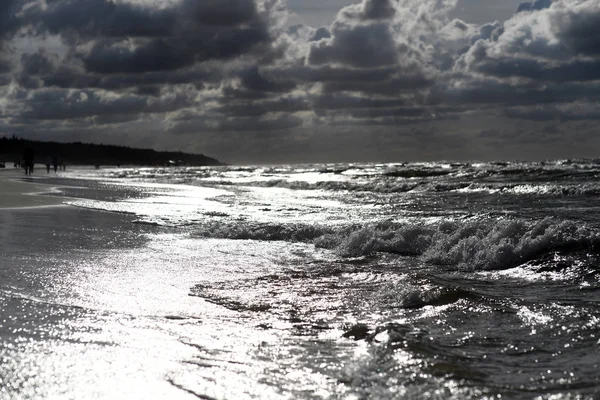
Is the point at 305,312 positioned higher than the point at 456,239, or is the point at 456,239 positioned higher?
the point at 456,239

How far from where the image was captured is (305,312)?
6.00 meters

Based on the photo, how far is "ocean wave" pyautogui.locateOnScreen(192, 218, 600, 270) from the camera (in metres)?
9.10

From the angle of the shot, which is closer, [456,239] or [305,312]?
[305,312]

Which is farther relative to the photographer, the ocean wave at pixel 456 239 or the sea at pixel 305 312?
the ocean wave at pixel 456 239

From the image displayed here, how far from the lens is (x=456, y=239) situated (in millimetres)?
10102

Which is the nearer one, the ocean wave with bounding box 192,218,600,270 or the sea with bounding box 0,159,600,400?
the sea with bounding box 0,159,600,400

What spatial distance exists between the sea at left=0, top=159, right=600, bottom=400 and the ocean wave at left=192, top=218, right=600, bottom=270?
30 mm

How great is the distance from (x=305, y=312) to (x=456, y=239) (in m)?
4.75

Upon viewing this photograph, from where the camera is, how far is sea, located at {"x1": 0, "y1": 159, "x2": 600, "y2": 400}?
3975mm

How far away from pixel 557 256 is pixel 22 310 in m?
6.71

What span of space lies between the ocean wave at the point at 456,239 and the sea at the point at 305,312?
30 millimetres

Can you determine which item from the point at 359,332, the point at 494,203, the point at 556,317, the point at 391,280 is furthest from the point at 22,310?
the point at 494,203

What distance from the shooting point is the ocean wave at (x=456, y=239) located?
910 centimetres

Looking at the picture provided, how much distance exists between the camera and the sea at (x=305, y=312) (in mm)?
3975
